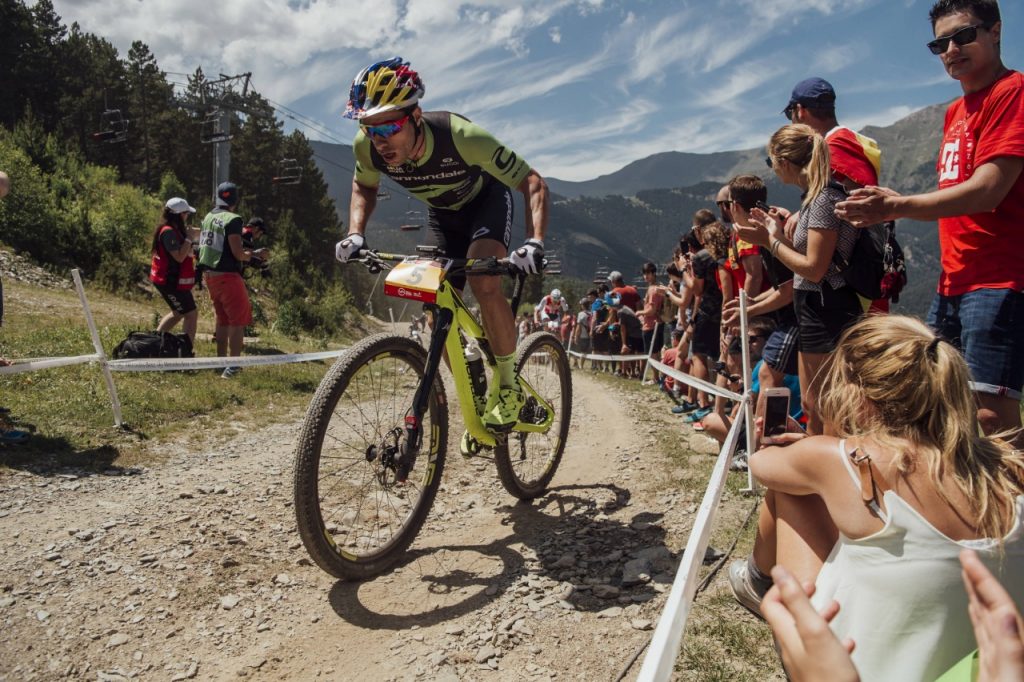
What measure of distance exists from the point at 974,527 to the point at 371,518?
3336 millimetres

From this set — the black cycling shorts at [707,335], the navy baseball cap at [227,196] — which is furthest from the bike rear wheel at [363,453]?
the navy baseball cap at [227,196]

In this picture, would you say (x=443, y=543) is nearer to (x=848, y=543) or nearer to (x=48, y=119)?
(x=848, y=543)

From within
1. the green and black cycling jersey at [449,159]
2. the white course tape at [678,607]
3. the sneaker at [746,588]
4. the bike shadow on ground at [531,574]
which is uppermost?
the green and black cycling jersey at [449,159]

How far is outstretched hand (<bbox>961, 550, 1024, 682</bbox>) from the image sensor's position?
124 cm

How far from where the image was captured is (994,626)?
4.21ft

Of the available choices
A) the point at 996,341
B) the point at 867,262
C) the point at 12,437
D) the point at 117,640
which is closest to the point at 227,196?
the point at 12,437

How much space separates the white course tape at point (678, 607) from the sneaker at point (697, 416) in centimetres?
442

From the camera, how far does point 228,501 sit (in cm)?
448

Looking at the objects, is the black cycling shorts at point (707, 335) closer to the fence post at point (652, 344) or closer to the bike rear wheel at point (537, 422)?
the bike rear wheel at point (537, 422)

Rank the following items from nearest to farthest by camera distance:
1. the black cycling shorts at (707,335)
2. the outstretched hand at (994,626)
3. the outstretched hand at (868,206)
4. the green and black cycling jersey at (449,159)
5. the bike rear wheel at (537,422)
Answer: the outstretched hand at (994,626), the outstretched hand at (868,206), the green and black cycling jersey at (449,159), the bike rear wheel at (537,422), the black cycling shorts at (707,335)

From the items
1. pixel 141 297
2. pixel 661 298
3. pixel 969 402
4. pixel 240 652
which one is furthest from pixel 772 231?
pixel 141 297

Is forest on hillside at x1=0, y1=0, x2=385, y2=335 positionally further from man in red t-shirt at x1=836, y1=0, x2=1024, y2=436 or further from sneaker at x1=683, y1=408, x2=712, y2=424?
man in red t-shirt at x1=836, y1=0, x2=1024, y2=436

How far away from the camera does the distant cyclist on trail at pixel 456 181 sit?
3.75m

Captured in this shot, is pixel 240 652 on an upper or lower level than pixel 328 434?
lower
